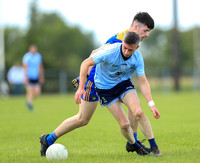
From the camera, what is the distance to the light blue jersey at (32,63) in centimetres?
1591

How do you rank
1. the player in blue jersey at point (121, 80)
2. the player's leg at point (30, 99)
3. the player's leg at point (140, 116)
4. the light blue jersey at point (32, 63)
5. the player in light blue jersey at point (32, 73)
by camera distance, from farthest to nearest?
the light blue jersey at point (32, 63), the player in light blue jersey at point (32, 73), the player's leg at point (30, 99), the player's leg at point (140, 116), the player in blue jersey at point (121, 80)

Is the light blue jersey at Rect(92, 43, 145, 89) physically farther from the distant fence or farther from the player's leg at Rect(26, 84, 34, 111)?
the distant fence

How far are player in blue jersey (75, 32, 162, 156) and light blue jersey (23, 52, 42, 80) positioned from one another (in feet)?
33.5

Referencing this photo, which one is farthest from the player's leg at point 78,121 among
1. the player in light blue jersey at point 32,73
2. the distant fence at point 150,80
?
the distant fence at point 150,80

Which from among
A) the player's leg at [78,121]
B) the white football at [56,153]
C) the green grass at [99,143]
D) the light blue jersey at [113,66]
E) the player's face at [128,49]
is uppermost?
the player's face at [128,49]

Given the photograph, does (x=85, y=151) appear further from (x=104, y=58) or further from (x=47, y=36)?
(x=47, y=36)

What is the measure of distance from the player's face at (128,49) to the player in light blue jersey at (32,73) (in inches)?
411

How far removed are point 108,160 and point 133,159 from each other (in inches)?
14.7

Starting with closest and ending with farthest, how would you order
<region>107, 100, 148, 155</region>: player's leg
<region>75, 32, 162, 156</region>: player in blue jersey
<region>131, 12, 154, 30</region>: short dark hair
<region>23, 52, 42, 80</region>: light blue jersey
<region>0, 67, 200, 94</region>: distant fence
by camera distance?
1. <region>75, 32, 162, 156</region>: player in blue jersey
2. <region>107, 100, 148, 155</region>: player's leg
3. <region>131, 12, 154, 30</region>: short dark hair
4. <region>23, 52, 42, 80</region>: light blue jersey
5. <region>0, 67, 200, 94</region>: distant fence

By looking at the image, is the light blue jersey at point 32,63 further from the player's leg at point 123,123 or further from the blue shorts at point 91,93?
the player's leg at point 123,123

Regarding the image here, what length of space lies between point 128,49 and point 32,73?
11.0 meters

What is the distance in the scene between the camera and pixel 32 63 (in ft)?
53.5

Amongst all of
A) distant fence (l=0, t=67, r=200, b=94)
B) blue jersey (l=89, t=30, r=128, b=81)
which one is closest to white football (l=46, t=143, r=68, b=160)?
blue jersey (l=89, t=30, r=128, b=81)

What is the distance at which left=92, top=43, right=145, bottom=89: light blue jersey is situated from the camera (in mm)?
5657
